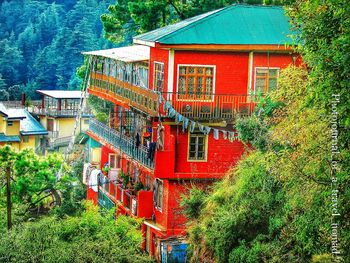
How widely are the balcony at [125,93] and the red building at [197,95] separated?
0.07 m

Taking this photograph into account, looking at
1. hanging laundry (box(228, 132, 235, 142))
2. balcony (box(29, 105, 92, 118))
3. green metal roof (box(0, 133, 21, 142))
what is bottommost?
green metal roof (box(0, 133, 21, 142))

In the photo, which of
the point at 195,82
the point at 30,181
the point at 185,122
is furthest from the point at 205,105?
the point at 30,181

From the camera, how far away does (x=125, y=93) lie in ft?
144

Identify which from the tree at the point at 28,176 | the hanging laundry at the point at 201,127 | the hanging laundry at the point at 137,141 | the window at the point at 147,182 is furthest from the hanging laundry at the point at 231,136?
the tree at the point at 28,176

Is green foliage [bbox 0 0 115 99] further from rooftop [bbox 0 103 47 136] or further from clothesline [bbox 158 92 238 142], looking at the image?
clothesline [bbox 158 92 238 142]

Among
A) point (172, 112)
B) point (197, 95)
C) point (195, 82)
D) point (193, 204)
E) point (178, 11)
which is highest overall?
point (178, 11)

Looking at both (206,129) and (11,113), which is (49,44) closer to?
(11,113)

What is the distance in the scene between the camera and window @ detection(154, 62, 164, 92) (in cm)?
4000

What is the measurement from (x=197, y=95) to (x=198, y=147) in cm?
195

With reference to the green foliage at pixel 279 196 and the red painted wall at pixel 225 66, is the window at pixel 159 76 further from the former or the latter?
the green foliage at pixel 279 196

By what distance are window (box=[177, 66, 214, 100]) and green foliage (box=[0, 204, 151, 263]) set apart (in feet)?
20.9

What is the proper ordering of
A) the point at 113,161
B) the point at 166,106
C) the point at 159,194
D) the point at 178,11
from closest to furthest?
the point at 166,106 → the point at 159,194 → the point at 113,161 → the point at 178,11

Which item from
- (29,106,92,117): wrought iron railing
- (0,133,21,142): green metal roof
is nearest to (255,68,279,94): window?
(0,133,21,142): green metal roof

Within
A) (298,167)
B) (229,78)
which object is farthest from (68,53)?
(298,167)
